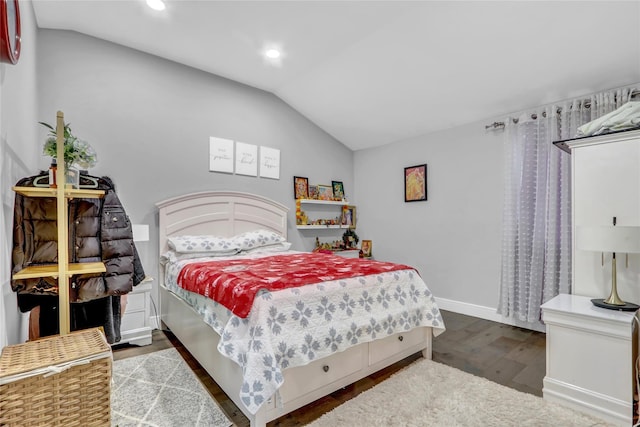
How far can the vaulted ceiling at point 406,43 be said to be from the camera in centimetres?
236

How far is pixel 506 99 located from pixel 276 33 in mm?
2446

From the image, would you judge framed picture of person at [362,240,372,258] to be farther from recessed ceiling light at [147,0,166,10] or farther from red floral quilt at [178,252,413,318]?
recessed ceiling light at [147,0,166,10]

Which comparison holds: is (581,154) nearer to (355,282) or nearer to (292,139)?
(355,282)

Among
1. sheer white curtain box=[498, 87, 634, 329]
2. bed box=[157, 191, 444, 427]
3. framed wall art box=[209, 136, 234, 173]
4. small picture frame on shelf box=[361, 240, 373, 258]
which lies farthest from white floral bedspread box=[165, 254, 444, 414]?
small picture frame on shelf box=[361, 240, 373, 258]

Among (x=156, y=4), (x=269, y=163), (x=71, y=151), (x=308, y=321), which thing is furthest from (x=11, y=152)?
(x=269, y=163)

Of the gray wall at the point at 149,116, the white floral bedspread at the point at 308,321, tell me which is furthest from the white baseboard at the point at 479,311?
the gray wall at the point at 149,116

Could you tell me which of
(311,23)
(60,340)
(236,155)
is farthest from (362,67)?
(60,340)

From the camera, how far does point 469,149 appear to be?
373cm

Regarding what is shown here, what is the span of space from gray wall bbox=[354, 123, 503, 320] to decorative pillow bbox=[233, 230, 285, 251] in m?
1.79

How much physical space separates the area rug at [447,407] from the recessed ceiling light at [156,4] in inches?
129

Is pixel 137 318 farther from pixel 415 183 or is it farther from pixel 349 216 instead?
pixel 415 183

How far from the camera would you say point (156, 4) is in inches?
100

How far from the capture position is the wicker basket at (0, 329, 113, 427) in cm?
111

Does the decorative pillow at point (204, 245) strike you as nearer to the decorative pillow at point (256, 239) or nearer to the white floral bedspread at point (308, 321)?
the decorative pillow at point (256, 239)
